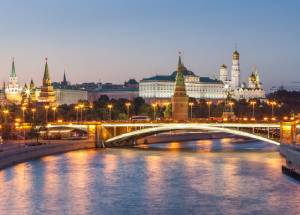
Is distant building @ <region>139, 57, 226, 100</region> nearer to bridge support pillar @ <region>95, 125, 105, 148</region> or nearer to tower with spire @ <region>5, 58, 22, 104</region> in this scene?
tower with spire @ <region>5, 58, 22, 104</region>

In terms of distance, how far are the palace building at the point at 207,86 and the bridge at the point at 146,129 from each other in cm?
6315

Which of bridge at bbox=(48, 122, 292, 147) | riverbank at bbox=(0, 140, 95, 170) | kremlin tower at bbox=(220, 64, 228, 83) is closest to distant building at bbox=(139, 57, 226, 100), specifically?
kremlin tower at bbox=(220, 64, 228, 83)

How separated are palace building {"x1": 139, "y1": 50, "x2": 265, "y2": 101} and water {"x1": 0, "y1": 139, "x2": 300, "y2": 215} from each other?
252ft

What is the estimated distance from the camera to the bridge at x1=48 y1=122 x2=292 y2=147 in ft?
143

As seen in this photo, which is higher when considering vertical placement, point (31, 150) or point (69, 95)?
point (69, 95)

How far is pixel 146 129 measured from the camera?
47469 millimetres

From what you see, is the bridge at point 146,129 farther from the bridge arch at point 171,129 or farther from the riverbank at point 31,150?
the riverbank at point 31,150

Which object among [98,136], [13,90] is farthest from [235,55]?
[98,136]

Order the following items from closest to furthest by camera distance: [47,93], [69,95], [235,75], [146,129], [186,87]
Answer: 1. [146,129]
2. [47,93]
3. [69,95]
4. [186,87]
5. [235,75]

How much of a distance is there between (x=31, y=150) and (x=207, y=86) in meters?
92.7

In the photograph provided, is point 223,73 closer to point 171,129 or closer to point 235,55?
point 235,55

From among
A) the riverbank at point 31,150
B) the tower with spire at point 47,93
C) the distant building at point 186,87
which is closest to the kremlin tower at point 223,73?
the distant building at point 186,87

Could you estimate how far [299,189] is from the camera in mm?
27375

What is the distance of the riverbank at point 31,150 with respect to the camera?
35438 mm
